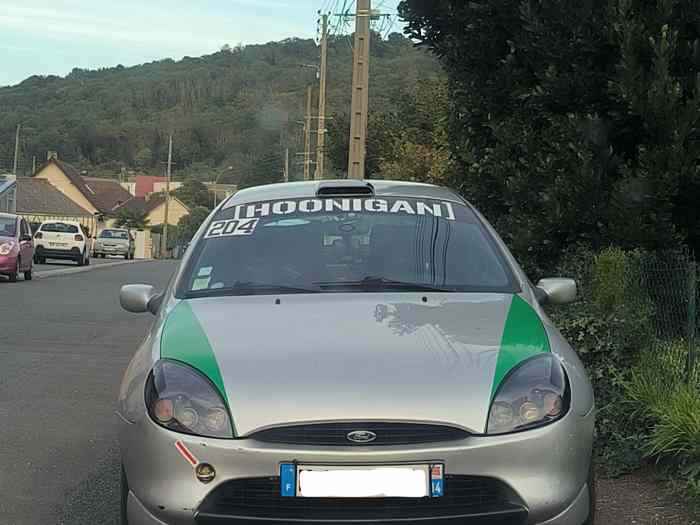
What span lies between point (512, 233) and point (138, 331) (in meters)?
6.21

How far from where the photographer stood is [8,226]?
860 inches

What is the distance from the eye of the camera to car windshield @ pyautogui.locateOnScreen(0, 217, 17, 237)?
21.4 meters

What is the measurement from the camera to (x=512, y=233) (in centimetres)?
811

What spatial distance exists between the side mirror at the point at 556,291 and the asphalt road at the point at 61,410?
2.33 meters

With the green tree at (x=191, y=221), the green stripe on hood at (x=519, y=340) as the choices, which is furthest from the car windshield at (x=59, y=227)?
the green tree at (x=191, y=221)

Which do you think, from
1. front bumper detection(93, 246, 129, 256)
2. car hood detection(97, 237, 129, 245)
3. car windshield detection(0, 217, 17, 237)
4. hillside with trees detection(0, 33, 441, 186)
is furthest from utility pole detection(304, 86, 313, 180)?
car windshield detection(0, 217, 17, 237)

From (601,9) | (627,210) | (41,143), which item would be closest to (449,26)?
(601,9)

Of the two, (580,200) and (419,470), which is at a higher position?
(580,200)

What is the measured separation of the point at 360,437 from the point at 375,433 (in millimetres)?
52

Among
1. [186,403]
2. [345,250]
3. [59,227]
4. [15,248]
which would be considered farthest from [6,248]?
[186,403]

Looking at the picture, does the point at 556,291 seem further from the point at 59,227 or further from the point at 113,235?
the point at 113,235

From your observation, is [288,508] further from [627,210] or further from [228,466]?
[627,210]

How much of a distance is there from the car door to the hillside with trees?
1202 cm

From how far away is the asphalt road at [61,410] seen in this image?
4988 millimetres
